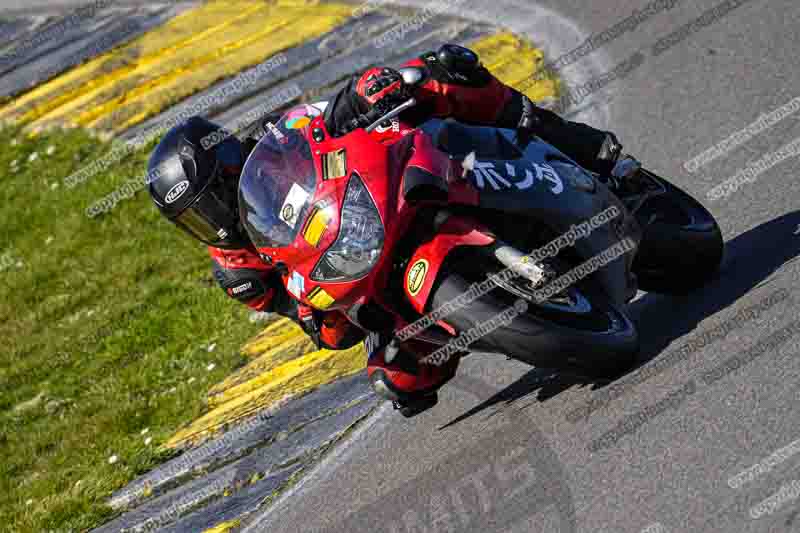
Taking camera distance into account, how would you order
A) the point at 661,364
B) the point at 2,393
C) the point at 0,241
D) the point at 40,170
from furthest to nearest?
the point at 40,170, the point at 0,241, the point at 2,393, the point at 661,364

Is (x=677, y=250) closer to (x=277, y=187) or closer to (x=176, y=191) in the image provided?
(x=277, y=187)

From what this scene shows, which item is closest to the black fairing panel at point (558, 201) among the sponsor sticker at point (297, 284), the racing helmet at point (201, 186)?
the sponsor sticker at point (297, 284)

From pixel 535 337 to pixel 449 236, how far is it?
2.00ft

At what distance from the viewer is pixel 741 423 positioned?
15.5ft

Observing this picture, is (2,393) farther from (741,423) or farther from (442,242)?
(741,423)

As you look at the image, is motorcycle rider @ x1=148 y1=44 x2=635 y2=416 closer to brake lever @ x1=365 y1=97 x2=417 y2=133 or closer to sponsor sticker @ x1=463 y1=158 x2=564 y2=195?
brake lever @ x1=365 y1=97 x2=417 y2=133

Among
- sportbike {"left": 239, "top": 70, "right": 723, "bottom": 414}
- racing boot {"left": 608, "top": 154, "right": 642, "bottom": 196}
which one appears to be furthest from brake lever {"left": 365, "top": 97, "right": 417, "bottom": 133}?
racing boot {"left": 608, "top": 154, "right": 642, "bottom": 196}

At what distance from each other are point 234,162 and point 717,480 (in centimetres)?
342

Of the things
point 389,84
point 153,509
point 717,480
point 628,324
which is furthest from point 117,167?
point 717,480

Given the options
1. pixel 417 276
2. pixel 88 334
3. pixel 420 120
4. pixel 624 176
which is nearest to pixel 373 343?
pixel 417 276

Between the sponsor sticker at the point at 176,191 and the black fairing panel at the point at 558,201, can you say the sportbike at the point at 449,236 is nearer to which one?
the black fairing panel at the point at 558,201

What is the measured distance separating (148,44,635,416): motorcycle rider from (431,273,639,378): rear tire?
2.80ft

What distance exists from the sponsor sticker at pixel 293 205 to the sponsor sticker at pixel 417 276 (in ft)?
1.99

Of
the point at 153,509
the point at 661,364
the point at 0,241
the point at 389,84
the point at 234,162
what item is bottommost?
the point at 0,241
